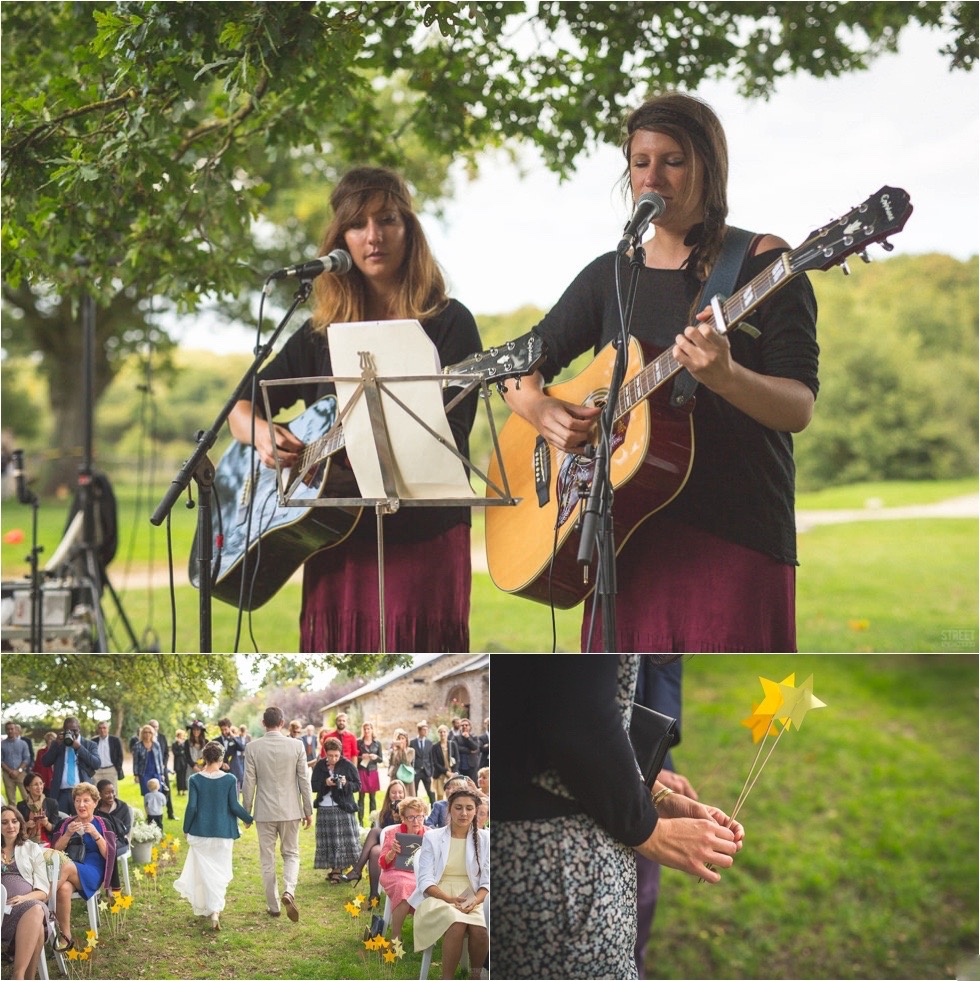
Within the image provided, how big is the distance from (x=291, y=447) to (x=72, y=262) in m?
1.37

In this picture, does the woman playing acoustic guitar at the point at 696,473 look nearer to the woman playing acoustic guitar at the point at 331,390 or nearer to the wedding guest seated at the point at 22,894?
the woman playing acoustic guitar at the point at 331,390

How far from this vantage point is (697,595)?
3.43m

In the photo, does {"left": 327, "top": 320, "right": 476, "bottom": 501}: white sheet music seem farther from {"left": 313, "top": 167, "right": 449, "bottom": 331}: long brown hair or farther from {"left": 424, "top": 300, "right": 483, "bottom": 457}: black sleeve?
{"left": 313, "top": 167, "right": 449, "bottom": 331}: long brown hair

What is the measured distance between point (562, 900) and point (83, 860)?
3.33ft

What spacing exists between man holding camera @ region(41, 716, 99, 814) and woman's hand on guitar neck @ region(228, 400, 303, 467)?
1185mm

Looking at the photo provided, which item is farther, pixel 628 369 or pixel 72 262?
pixel 72 262

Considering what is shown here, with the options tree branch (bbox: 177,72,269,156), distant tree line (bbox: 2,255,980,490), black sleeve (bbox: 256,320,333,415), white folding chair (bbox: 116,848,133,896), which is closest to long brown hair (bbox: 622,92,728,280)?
black sleeve (bbox: 256,320,333,415)

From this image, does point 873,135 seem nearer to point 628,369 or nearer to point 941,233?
point 941,233

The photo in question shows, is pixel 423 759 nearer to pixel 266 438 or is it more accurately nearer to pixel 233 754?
pixel 233 754

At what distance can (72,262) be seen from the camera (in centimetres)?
430

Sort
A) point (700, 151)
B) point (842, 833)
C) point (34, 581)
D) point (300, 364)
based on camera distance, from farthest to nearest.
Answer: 1. point (842, 833)
2. point (34, 581)
3. point (300, 364)
4. point (700, 151)

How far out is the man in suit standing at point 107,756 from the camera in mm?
2447

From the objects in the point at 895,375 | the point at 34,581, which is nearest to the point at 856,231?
the point at 34,581

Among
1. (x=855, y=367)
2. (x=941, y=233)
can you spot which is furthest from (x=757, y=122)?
(x=855, y=367)
